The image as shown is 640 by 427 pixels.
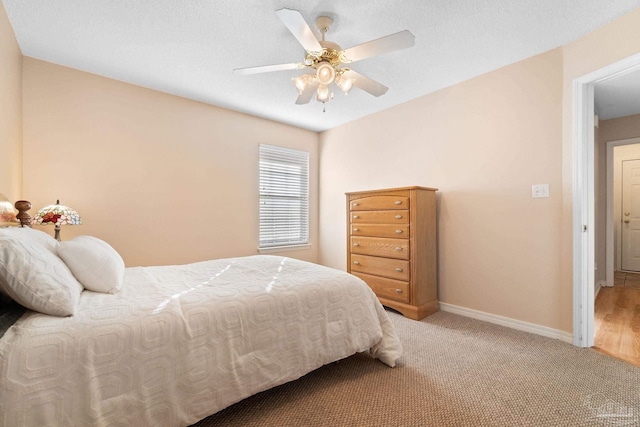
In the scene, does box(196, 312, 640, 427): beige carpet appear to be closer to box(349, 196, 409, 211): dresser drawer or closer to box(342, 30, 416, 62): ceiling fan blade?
box(349, 196, 409, 211): dresser drawer

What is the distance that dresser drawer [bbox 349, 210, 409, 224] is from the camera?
292cm

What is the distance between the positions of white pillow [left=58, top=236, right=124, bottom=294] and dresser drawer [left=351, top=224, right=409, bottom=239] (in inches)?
93.6

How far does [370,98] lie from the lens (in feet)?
11.1

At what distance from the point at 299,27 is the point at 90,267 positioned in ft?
5.86

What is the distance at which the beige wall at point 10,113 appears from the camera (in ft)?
6.30

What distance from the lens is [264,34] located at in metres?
2.16

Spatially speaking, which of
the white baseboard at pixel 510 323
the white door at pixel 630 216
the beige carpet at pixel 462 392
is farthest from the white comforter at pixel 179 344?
the white door at pixel 630 216

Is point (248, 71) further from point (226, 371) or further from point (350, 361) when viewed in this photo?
point (350, 361)

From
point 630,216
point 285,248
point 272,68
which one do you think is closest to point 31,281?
point 272,68

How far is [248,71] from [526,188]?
2592 millimetres

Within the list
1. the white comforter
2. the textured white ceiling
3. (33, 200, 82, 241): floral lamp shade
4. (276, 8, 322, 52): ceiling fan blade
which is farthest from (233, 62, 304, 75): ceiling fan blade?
(33, 200, 82, 241): floral lamp shade

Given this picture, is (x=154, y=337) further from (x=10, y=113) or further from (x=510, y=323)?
(x=510, y=323)

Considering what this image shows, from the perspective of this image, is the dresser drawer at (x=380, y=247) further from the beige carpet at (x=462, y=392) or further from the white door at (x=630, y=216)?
the white door at (x=630, y=216)

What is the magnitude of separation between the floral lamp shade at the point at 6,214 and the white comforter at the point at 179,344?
0.78 meters
